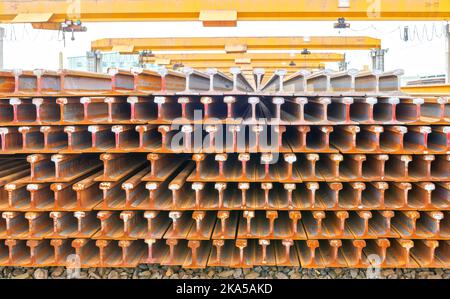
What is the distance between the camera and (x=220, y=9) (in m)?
4.88

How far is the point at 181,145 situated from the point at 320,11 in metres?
3.04

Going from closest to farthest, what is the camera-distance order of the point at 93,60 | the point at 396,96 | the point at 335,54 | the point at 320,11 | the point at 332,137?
1. the point at 396,96
2. the point at 332,137
3. the point at 320,11
4. the point at 93,60
5. the point at 335,54

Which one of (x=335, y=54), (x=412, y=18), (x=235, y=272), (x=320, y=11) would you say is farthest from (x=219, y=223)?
(x=335, y=54)

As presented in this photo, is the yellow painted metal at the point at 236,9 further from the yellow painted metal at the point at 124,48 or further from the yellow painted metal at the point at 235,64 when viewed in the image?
the yellow painted metal at the point at 235,64

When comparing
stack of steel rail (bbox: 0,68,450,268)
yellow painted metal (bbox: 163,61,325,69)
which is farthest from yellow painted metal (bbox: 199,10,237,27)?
yellow painted metal (bbox: 163,61,325,69)

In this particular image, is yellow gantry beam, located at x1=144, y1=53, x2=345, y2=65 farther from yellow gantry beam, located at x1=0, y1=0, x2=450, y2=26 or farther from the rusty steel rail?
the rusty steel rail

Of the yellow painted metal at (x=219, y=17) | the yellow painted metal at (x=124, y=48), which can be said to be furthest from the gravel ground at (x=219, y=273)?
the yellow painted metal at (x=124, y=48)

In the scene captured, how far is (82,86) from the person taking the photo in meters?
3.75

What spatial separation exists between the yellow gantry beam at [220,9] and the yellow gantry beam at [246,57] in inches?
213

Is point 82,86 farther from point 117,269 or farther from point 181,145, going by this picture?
point 117,269

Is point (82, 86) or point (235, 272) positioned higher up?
point (82, 86)

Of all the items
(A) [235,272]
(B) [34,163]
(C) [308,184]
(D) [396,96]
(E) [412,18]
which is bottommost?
(A) [235,272]

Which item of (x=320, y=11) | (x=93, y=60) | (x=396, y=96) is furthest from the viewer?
(x=93, y=60)

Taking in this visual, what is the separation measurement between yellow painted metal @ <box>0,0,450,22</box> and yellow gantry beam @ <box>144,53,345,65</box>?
5.40m
